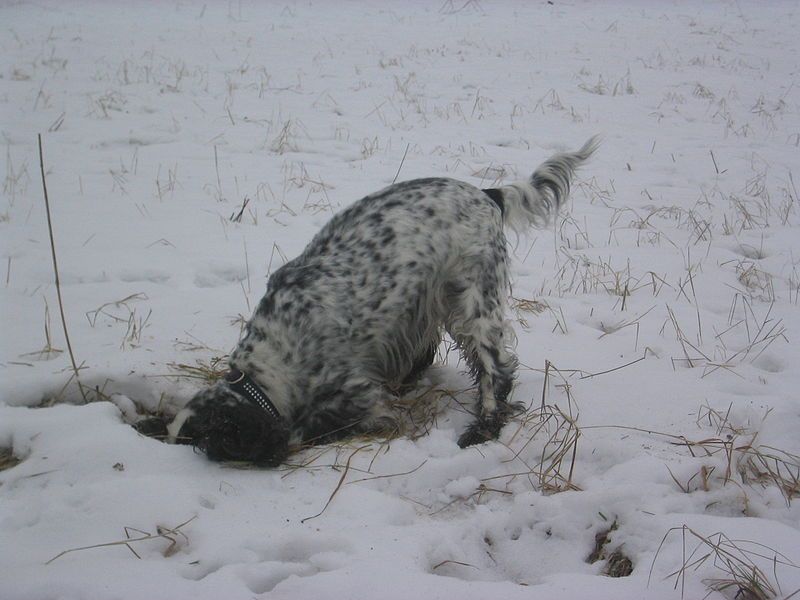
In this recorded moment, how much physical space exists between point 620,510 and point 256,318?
1745 millimetres

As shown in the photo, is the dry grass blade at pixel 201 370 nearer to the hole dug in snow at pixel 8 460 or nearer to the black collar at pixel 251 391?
the black collar at pixel 251 391

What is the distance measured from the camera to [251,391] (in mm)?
2748

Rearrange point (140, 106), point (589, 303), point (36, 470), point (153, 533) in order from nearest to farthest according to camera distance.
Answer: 1. point (153, 533)
2. point (36, 470)
3. point (589, 303)
4. point (140, 106)

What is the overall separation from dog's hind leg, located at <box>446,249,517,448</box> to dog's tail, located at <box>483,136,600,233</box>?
0.54 meters

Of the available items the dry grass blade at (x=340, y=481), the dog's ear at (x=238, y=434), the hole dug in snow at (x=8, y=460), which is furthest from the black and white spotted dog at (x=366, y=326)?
the hole dug in snow at (x=8, y=460)

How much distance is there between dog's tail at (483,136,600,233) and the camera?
3756mm

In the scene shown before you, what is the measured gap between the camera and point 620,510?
7.57ft

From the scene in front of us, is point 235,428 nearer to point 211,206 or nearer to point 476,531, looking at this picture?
point 476,531

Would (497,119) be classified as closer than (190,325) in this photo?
No

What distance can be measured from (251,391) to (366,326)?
0.63 meters

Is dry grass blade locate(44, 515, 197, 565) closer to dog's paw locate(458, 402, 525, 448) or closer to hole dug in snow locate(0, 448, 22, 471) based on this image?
hole dug in snow locate(0, 448, 22, 471)

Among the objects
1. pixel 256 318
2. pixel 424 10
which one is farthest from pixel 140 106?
pixel 424 10

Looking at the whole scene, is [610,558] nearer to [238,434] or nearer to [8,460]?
[238,434]

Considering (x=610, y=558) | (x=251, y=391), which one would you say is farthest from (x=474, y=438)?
(x=251, y=391)
